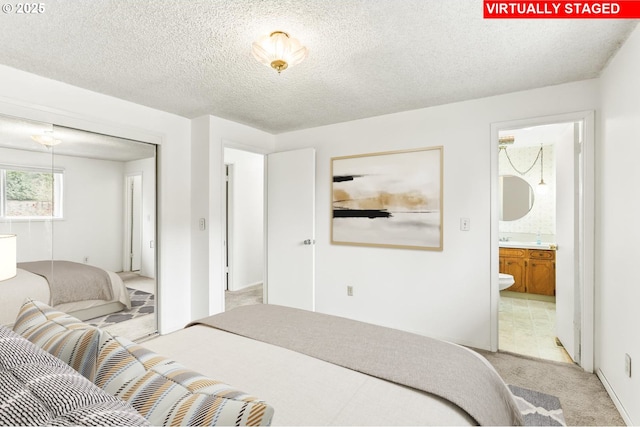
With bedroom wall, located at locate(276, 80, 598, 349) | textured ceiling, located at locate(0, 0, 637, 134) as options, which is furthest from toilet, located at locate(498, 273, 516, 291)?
textured ceiling, located at locate(0, 0, 637, 134)

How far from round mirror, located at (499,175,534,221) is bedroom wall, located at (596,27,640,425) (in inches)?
110

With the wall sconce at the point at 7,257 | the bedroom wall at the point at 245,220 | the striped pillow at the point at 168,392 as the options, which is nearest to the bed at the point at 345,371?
the striped pillow at the point at 168,392

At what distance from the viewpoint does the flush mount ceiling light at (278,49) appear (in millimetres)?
1841

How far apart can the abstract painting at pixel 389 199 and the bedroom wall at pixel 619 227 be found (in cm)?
123

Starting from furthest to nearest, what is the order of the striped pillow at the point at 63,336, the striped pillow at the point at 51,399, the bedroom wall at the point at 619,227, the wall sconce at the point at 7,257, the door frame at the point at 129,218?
1. the door frame at the point at 129,218
2. the bedroom wall at the point at 619,227
3. the wall sconce at the point at 7,257
4. the striped pillow at the point at 63,336
5. the striped pillow at the point at 51,399

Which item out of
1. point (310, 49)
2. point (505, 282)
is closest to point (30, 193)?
point (310, 49)

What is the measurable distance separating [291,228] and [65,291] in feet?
7.42

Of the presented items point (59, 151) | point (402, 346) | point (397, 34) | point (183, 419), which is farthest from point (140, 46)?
point (402, 346)

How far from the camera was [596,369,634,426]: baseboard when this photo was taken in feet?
6.11

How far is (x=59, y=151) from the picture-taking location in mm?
2609

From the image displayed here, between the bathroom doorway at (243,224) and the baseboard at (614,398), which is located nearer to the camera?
the baseboard at (614,398)

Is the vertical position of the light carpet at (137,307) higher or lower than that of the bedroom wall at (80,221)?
lower

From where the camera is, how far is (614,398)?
2074 millimetres

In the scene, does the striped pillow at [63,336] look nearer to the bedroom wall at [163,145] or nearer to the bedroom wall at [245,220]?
the bedroom wall at [163,145]
